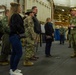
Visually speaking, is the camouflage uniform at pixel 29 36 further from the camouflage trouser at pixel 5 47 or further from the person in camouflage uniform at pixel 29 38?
the camouflage trouser at pixel 5 47

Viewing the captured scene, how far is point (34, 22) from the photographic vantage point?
29.0 feet

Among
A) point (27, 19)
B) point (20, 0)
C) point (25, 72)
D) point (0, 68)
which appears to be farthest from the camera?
point (20, 0)

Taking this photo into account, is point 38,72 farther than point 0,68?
No

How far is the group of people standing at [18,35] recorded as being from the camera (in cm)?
622

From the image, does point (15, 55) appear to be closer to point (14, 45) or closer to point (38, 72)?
point (14, 45)

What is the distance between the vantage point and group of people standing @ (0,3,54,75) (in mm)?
6219

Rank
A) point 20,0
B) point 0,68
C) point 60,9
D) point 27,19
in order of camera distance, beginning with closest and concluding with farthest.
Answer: point 0,68 → point 27,19 → point 20,0 → point 60,9

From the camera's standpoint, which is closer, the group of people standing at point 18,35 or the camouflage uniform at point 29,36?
the group of people standing at point 18,35

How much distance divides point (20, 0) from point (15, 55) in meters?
14.5

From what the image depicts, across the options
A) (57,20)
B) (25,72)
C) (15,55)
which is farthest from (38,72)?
(57,20)

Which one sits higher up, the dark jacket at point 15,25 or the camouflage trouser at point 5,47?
the dark jacket at point 15,25

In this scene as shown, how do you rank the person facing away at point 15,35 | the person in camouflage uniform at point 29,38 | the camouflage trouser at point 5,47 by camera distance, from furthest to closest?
the camouflage trouser at point 5,47 → the person in camouflage uniform at point 29,38 → the person facing away at point 15,35

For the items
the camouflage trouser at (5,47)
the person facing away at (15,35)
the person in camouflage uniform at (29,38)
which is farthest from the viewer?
the camouflage trouser at (5,47)

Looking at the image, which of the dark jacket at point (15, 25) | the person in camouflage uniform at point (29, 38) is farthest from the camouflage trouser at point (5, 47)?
the dark jacket at point (15, 25)
